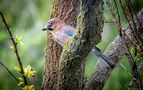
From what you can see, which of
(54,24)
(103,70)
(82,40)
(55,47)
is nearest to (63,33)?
(54,24)

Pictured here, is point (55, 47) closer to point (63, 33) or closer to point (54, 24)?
point (54, 24)

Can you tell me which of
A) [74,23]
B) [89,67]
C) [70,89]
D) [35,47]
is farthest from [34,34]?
[70,89]

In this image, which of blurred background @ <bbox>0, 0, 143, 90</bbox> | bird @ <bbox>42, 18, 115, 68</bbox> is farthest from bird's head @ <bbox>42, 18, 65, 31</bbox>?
blurred background @ <bbox>0, 0, 143, 90</bbox>

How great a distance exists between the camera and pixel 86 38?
10.8ft

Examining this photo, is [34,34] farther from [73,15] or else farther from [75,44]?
[75,44]

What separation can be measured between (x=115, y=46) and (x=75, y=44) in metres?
0.82

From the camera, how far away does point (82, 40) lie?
3334 mm

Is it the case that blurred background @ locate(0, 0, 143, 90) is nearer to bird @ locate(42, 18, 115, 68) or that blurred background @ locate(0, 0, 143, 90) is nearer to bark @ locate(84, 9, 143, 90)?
bird @ locate(42, 18, 115, 68)

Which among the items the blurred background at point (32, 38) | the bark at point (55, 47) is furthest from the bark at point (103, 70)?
the blurred background at point (32, 38)

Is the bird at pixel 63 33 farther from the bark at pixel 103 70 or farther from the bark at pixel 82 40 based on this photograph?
the bark at pixel 82 40

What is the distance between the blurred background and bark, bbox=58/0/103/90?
2343 millimetres

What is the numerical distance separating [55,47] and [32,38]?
217cm

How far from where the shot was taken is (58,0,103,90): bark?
3.23 metres

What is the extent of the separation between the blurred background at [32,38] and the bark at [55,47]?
164 centimetres
